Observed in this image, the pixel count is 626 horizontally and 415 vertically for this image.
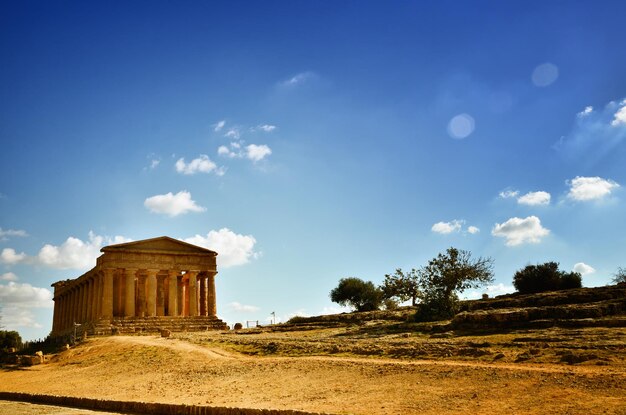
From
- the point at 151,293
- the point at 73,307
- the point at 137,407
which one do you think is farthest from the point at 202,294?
the point at 137,407

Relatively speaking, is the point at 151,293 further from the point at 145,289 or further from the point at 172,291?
the point at 145,289

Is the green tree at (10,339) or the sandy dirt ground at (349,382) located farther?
the green tree at (10,339)

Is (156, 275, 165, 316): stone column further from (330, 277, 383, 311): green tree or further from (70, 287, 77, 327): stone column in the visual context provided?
(330, 277, 383, 311): green tree

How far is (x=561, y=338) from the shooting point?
21.2 metres

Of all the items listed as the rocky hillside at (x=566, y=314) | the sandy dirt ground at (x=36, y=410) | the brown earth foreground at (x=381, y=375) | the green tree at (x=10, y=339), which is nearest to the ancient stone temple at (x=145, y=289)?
the green tree at (x=10, y=339)

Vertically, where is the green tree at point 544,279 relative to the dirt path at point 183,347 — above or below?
above

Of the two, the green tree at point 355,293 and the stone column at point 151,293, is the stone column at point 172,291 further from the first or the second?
the green tree at point 355,293

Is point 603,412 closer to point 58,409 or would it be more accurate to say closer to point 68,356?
point 58,409

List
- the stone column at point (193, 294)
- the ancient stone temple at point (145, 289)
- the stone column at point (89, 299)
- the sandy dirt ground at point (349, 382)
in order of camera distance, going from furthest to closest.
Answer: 1. the stone column at point (193, 294)
2. the stone column at point (89, 299)
3. the ancient stone temple at point (145, 289)
4. the sandy dirt ground at point (349, 382)

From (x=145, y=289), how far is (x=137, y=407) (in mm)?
44905

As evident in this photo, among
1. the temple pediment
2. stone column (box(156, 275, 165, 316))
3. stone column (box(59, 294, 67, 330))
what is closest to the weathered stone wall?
the temple pediment

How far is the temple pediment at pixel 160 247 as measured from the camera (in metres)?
52.8

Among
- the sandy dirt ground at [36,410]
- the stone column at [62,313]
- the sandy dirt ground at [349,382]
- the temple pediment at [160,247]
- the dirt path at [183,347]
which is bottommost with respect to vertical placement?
the sandy dirt ground at [36,410]

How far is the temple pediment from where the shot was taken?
52.8 meters
